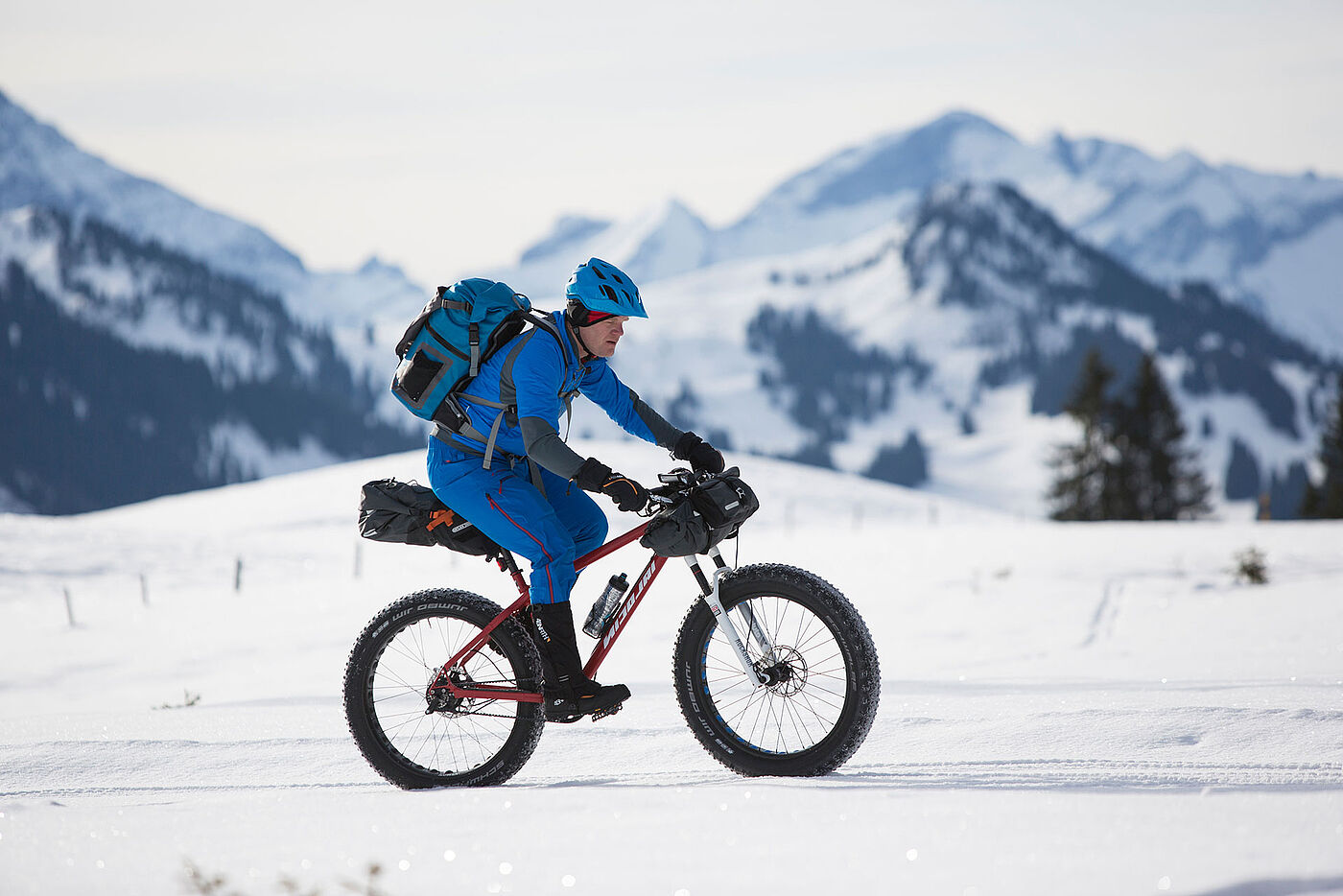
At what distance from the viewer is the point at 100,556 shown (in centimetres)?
2897

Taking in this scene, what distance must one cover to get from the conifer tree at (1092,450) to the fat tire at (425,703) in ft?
184

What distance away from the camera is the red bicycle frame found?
5082mm

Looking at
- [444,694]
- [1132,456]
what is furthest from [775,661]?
[1132,456]

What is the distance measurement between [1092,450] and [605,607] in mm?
57853

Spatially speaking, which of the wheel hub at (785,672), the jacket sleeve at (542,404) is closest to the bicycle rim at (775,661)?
the wheel hub at (785,672)

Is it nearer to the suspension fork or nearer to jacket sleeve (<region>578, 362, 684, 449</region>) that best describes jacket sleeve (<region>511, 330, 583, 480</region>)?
jacket sleeve (<region>578, 362, 684, 449</region>)

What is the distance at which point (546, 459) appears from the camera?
4.71 m

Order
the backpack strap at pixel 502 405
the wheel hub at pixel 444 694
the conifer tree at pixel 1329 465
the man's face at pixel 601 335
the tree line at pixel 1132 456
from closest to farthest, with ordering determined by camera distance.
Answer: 1. the backpack strap at pixel 502 405
2. the man's face at pixel 601 335
3. the wheel hub at pixel 444 694
4. the tree line at pixel 1132 456
5. the conifer tree at pixel 1329 465

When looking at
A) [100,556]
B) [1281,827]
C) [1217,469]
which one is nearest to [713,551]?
[1281,827]

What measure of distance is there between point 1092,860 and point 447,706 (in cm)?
310

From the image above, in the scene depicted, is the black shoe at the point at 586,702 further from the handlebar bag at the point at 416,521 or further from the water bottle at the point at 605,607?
the handlebar bag at the point at 416,521

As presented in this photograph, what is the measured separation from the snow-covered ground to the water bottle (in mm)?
726

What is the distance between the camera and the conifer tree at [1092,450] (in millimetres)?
56688

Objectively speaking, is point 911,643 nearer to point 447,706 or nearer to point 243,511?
point 447,706
